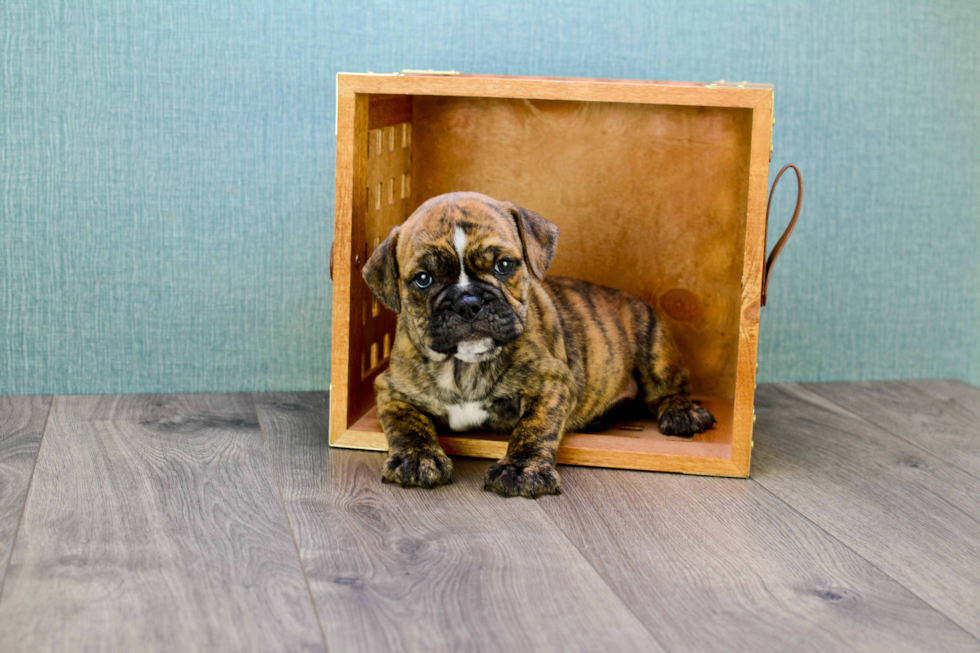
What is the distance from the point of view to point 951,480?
2.44m

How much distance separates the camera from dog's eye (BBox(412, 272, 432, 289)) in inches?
91.4

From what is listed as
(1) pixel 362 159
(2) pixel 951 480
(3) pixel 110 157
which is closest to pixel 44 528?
(1) pixel 362 159

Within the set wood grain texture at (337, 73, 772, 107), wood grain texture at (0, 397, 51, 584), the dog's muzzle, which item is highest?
wood grain texture at (337, 73, 772, 107)

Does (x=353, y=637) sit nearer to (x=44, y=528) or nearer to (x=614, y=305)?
(x=44, y=528)

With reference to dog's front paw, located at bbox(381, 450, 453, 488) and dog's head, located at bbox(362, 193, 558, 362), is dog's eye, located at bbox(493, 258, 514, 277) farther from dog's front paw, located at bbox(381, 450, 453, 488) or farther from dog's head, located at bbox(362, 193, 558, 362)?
dog's front paw, located at bbox(381, 450, 453, 488)

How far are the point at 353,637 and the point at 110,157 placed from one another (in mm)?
1975

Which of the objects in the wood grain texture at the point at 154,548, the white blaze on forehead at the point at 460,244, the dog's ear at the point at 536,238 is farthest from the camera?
the dog's ear at the point at 536,238

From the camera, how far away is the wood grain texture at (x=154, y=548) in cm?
153

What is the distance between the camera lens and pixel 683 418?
105 inches

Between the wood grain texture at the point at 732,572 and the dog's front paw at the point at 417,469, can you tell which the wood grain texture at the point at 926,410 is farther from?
the dog's front paw at the point at 417,469

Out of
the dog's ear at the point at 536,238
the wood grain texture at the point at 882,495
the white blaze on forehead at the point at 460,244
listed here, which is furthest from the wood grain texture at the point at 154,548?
the wood grain texture at the point at 882,495

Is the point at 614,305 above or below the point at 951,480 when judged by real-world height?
above

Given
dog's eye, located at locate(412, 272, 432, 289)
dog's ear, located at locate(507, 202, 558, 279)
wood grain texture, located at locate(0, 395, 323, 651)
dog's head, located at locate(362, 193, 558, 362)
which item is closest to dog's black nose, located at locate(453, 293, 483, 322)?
dog's head, located at locate(362, 193, 558, 362)

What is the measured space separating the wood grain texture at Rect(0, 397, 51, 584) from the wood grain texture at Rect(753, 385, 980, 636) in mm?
1672
